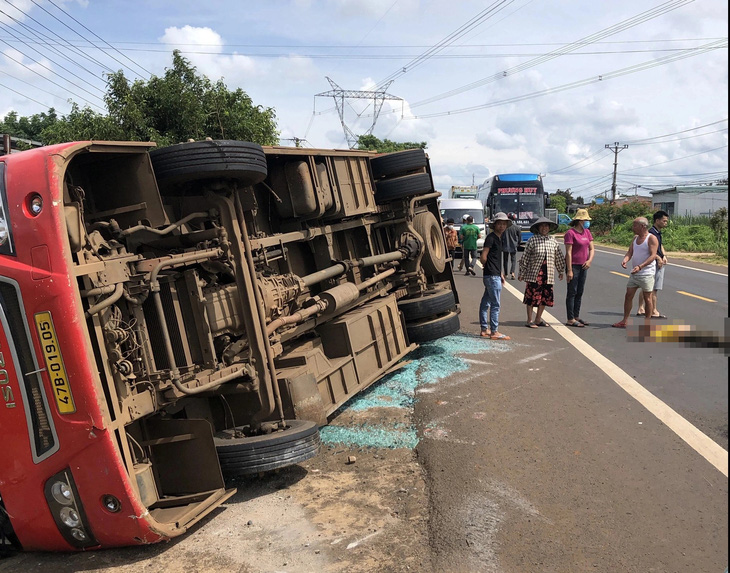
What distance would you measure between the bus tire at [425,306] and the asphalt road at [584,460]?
2.94 ft

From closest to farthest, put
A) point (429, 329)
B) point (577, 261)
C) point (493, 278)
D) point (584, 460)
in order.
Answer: point (584, 460) < point (429, 329) < point (493, 278) < point (577, 261)

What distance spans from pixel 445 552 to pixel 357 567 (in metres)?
0.51

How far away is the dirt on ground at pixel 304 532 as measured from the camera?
3.59 meters

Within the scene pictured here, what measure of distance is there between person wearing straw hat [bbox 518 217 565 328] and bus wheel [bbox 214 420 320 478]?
21.7ft

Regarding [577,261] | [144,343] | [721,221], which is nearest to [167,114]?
[577,261]

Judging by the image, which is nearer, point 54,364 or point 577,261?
point 54,364

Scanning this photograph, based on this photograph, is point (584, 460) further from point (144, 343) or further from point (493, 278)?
point (493, 278)

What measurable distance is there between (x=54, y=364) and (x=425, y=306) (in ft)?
17.2

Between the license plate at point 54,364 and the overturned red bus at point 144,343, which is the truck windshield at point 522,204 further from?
the license plate at point 54,364

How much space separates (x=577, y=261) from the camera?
34.4ft

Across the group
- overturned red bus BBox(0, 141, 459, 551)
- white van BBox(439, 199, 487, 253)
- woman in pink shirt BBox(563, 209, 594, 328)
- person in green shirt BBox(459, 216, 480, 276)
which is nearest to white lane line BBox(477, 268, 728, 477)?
woman in pink shirt BBox(563, 209, 594, 328)

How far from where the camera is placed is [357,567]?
350 cm

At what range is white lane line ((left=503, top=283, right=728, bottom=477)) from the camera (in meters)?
4.77

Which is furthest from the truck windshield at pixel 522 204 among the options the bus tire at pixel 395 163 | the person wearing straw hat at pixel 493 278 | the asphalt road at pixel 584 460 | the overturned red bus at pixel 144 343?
the overturned red bus at pixel 144 343
